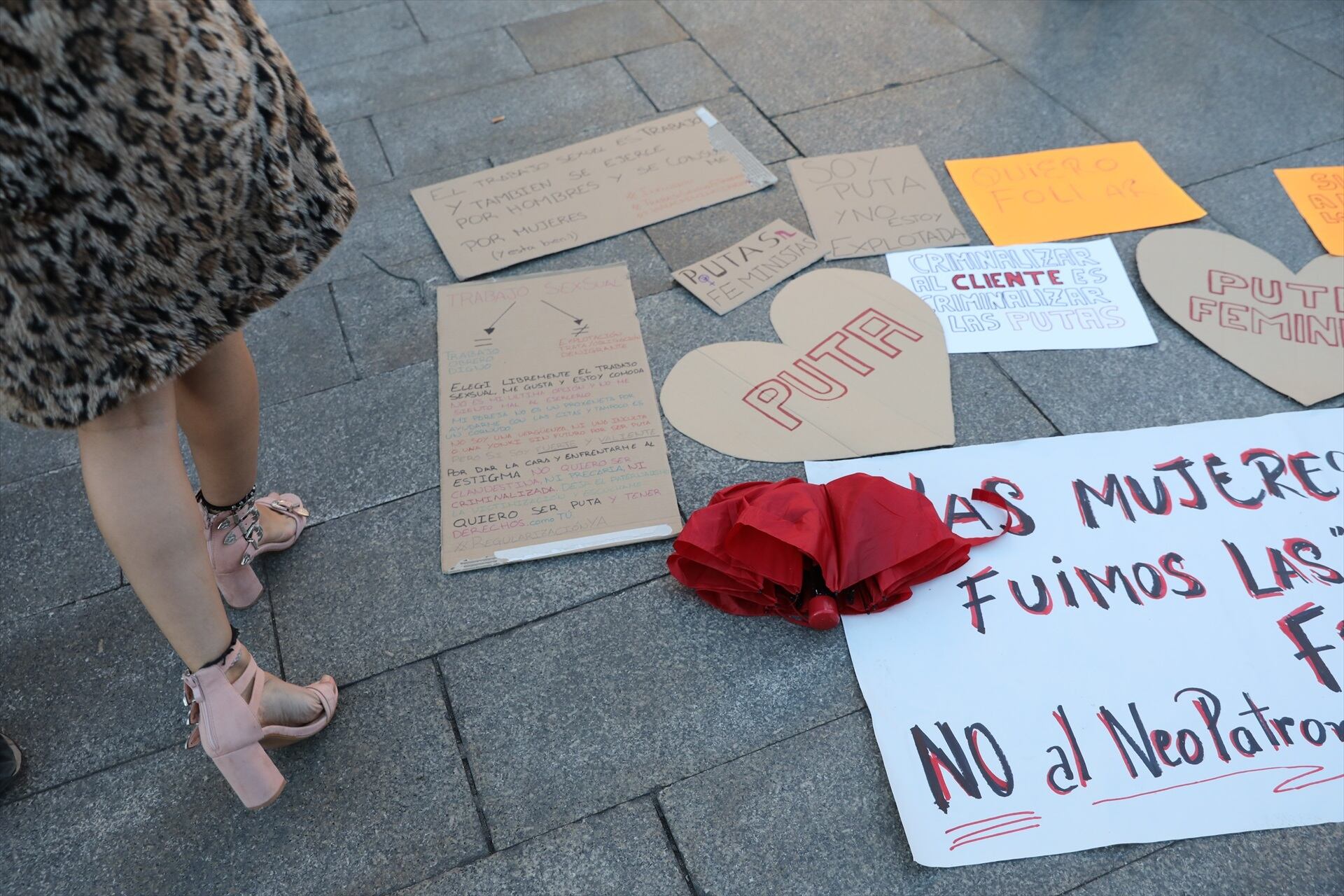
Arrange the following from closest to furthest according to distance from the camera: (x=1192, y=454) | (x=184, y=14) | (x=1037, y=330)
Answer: (x=184, y=14) → (x=1192, y=454) → (x=1037, y=330)

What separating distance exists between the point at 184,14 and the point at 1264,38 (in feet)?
10.6

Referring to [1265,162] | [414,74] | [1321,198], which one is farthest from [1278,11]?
[414,74]

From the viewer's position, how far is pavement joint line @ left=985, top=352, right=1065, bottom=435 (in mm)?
1870

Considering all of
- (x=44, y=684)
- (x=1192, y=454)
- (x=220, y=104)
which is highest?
(x=220, y=104)

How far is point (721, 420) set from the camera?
190cm

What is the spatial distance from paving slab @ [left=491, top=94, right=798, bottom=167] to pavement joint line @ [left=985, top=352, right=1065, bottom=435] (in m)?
0.91

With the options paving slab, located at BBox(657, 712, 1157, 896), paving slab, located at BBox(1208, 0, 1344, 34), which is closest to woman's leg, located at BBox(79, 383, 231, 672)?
paving slab, located at BBox(657, 712, 1157, 896)

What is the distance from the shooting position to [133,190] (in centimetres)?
99

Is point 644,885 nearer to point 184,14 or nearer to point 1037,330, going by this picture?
point 184,14

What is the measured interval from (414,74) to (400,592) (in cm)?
207

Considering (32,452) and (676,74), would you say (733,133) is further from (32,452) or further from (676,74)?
(32,452)

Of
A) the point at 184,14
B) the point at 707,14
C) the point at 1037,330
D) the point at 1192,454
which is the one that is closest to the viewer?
the point at 184,14

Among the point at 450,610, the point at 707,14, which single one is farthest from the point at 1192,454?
the point at 707,14

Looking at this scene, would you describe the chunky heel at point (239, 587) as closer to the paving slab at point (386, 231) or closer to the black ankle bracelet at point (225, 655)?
the black ankle bracelet at point (225, 655)
